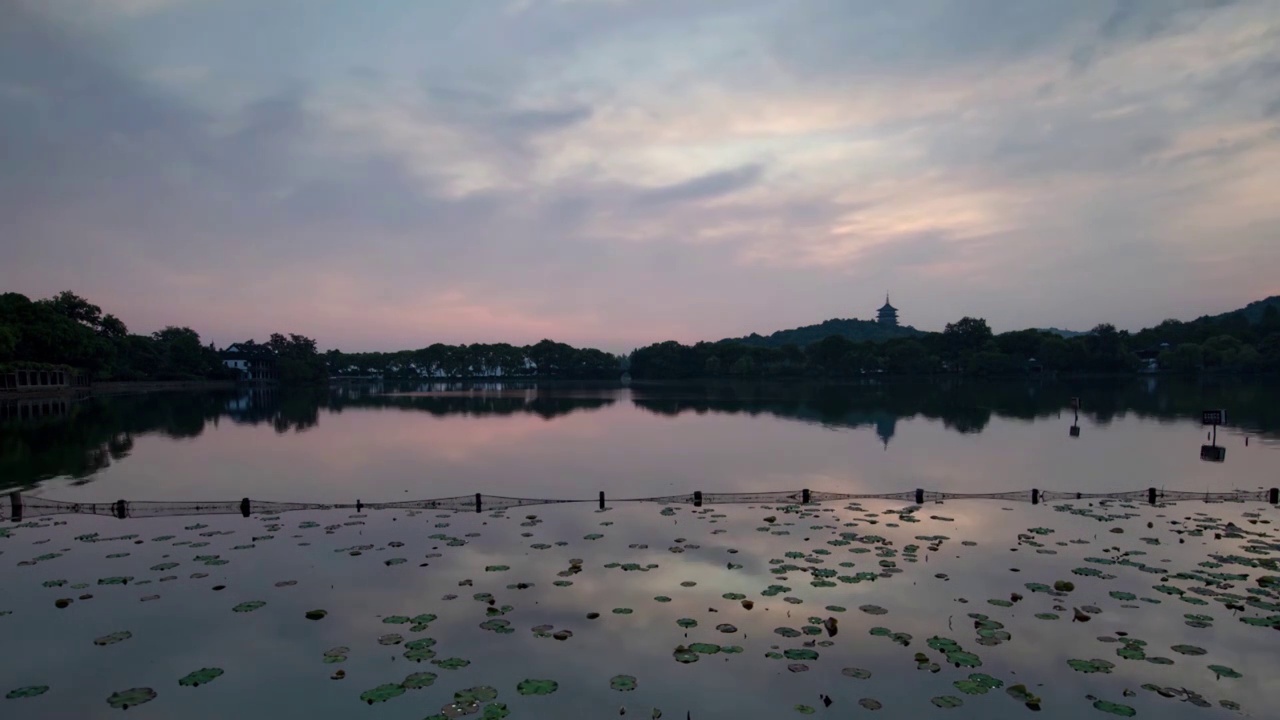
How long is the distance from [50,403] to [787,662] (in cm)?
8003

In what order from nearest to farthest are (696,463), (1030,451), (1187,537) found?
(1187,537), (696,463), (1030,451)

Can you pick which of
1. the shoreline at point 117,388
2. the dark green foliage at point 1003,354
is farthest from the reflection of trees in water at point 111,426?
the dark green foliage at point 1003,354

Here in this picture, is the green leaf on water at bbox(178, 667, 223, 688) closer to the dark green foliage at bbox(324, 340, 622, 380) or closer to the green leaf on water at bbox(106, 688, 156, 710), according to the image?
the green leaf on water at bbox(106, 688, 156, 710)

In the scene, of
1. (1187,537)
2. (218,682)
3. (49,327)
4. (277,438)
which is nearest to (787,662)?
(218,682)

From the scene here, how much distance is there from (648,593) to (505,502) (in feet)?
28.2

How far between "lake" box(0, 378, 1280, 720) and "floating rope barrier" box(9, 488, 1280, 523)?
0.16 metres

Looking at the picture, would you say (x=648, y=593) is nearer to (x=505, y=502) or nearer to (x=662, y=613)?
(x=662, y=613)

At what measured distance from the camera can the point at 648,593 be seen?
12.7 metres

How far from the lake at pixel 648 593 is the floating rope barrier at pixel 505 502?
16cm

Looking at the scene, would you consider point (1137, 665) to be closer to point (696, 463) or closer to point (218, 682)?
point (218, 682)

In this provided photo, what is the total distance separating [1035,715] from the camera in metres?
8.38

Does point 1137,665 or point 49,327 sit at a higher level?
point 49,327

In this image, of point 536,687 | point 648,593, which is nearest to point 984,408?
point 648,593

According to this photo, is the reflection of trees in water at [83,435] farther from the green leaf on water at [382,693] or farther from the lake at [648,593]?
the green leaf on water at [382,693]
